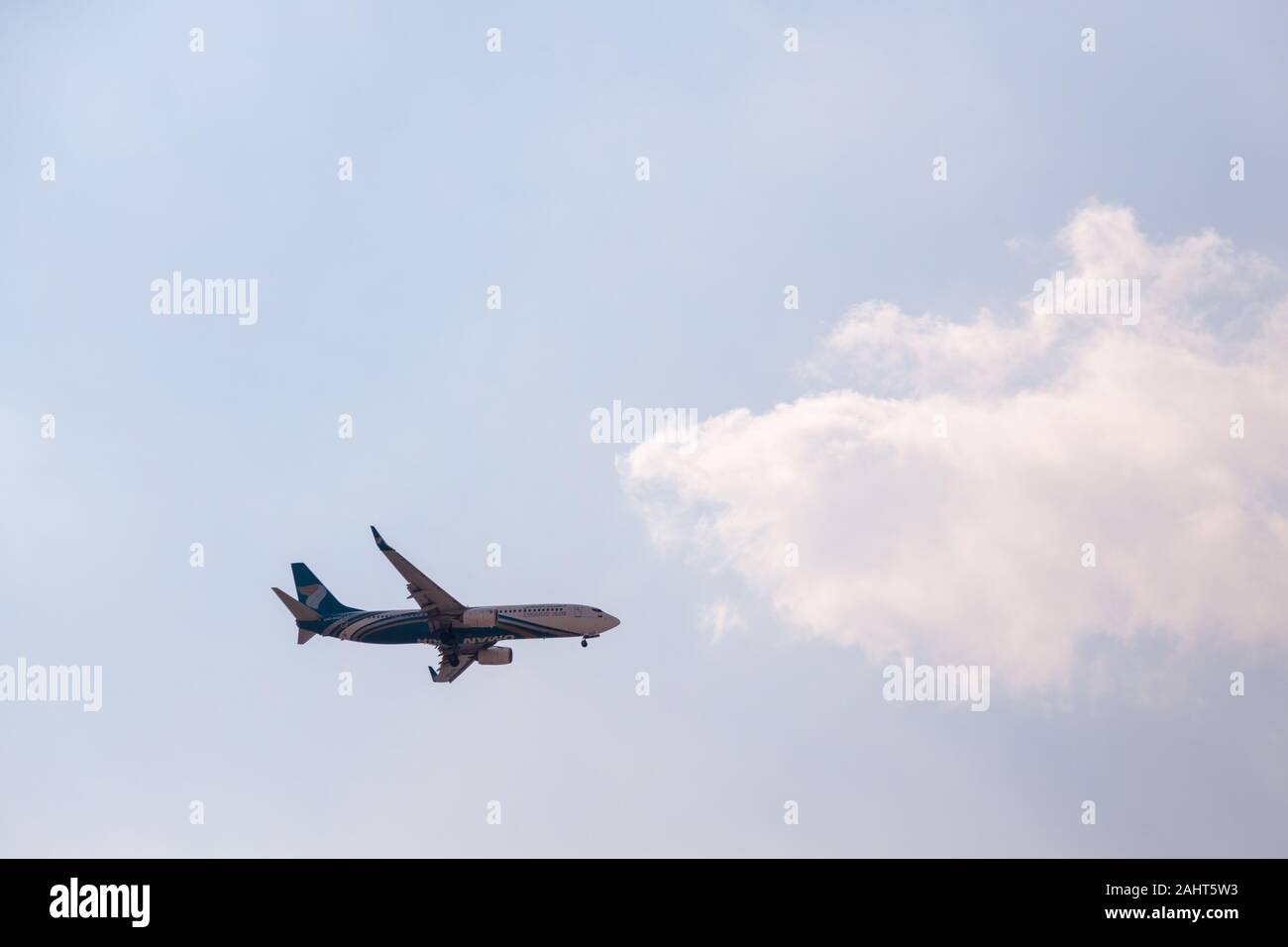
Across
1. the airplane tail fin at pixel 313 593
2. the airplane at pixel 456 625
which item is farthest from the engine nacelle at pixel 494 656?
the airplane tail fin at pixel 313 593

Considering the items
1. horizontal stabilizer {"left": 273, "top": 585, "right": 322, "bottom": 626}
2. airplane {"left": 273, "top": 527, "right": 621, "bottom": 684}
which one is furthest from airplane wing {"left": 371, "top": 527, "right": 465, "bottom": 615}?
horizontal stabilizer {"left": 273, "top": 585, "right": 322, "bottom": 626}

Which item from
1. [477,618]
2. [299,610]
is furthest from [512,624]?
[299,610]

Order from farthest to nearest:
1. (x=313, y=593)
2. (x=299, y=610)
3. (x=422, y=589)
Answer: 1. (x=313, y=593)
2. (x=299, y=610)
3. (x=422, y=589)

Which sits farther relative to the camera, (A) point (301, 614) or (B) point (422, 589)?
(A) point (301, 614)

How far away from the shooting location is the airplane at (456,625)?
122 metres

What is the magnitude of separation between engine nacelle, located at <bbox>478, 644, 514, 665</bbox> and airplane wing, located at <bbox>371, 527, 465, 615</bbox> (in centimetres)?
759

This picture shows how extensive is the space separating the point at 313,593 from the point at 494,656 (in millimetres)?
27008

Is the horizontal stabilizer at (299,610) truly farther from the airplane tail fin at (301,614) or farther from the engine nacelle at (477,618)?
the engine nacelle at (477,618)

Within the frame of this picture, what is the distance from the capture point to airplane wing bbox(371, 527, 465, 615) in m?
118

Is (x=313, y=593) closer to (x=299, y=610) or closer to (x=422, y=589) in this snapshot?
(x=299, y=610)

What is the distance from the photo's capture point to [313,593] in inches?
5807

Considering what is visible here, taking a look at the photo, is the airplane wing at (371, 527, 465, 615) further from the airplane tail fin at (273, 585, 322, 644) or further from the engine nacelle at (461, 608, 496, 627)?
the airplane tail fin at (273, 585, 322, 644)
